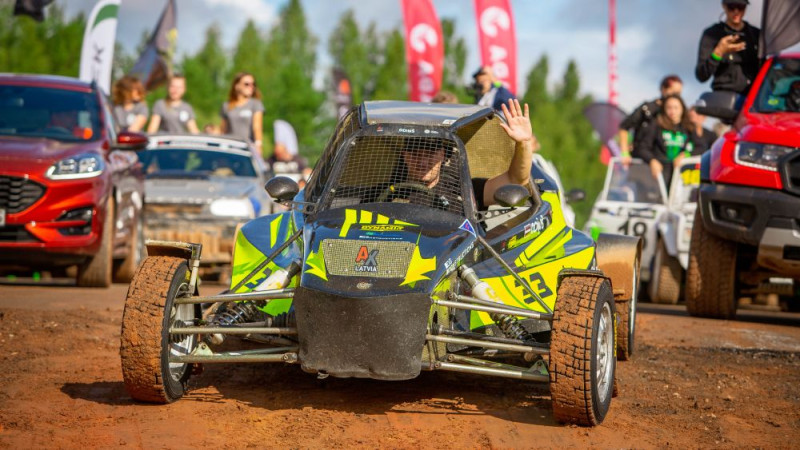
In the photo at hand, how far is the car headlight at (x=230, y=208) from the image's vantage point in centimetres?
1438

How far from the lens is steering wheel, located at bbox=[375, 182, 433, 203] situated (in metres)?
7.09

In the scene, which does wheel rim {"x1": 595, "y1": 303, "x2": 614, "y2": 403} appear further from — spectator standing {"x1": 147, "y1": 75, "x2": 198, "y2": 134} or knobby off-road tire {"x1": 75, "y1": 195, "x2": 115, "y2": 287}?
spectator standing {"x1": 147, "y1": 75, "x2": 198, "y2": 134}

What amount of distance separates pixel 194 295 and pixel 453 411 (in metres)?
1.52

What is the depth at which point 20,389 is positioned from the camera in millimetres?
6703

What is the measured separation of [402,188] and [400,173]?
14 cm

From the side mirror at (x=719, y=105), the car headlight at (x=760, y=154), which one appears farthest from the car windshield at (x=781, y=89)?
the car headlight at (x=760, y=154)

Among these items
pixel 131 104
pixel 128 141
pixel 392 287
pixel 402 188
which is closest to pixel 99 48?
pixel 131 104

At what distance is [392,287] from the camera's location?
235 inches

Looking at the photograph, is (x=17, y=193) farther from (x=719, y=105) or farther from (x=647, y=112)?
(x=647, y=112)

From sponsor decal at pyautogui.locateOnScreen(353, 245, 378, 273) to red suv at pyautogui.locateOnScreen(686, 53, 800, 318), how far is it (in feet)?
17.3

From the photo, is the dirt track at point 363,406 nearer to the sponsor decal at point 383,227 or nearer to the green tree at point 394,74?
the sponsor decal at point 383,227

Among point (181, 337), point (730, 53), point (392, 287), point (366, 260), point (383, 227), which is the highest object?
point (730, 53)

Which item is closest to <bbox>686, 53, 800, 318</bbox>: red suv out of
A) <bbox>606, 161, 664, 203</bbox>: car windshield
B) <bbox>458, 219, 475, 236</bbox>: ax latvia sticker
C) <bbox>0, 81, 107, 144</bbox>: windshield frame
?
<bbox>606, 161, 664, 203</bbox>: car windshield

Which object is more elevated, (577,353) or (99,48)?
(99,48)
